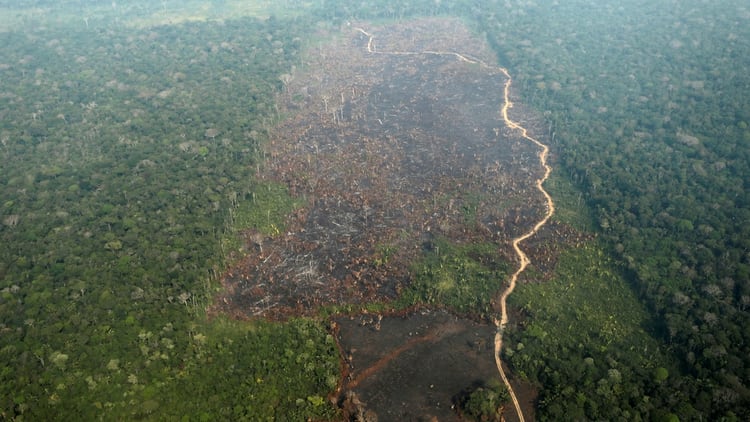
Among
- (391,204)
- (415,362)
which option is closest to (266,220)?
(391,204)

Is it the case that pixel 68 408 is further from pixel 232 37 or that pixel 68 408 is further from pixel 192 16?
pixel 192 16

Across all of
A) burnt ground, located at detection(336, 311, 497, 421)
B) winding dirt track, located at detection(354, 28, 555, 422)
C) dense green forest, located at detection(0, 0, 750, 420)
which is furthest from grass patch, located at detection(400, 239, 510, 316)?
burnt ground, located at detection(336, 311, 497, 421)

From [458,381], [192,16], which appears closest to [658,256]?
[458,381]

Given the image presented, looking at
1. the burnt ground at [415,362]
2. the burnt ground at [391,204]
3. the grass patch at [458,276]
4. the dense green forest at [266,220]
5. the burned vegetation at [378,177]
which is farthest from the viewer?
the burned vegetation at [378,177]

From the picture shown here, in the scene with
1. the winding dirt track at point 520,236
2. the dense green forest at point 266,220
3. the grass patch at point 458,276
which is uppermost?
the dense green forest at point 266,220

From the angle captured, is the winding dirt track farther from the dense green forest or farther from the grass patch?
the dense green forest

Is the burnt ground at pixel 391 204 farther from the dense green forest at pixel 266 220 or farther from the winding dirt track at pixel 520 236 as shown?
the dense green forest at pixel 266 220

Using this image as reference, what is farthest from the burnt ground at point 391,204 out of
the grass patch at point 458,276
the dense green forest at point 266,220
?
the dense green forest at point 266,220

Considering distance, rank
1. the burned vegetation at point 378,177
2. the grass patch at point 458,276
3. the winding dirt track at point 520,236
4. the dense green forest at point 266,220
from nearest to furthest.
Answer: the dense green forest at point 266,220
the winding dirt track at point 520,236
the grass patch at point 458,276
the burned vegetation at point 378,177
